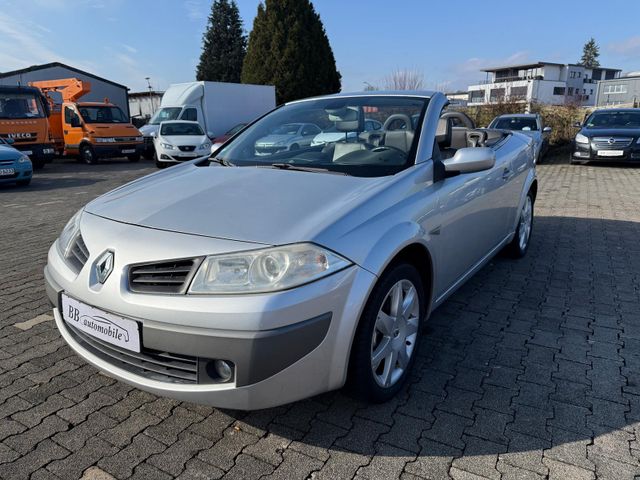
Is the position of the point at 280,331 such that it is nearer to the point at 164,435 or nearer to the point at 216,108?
the point at 164,435

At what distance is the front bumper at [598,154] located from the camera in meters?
13.0

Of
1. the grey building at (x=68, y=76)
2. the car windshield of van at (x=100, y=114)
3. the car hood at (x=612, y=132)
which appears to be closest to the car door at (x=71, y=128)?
the car windshield of van at (x=100, y=114)

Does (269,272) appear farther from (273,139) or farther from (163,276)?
(273,139)

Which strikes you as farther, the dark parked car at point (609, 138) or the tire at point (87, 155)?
the tire at point (87, 155)

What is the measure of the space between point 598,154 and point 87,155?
16.4m

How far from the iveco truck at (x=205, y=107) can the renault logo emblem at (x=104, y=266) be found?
17097 millimetres

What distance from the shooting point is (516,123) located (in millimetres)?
14406

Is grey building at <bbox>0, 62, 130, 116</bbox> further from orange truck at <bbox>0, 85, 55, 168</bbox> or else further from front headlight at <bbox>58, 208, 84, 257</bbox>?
front headlight at <bbox>58, 208, 84, 257</bbox>

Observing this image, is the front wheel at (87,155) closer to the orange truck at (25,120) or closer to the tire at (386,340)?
the orange truck at (25,120)

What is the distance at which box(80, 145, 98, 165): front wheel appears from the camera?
17.4 m

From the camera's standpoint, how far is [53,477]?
2.04 m

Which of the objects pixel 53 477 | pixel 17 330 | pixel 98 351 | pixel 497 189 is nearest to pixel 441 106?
pixel 497 189

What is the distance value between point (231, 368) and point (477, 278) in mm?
3144

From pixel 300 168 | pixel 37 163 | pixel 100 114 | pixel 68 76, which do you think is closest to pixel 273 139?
pixel 300 168
